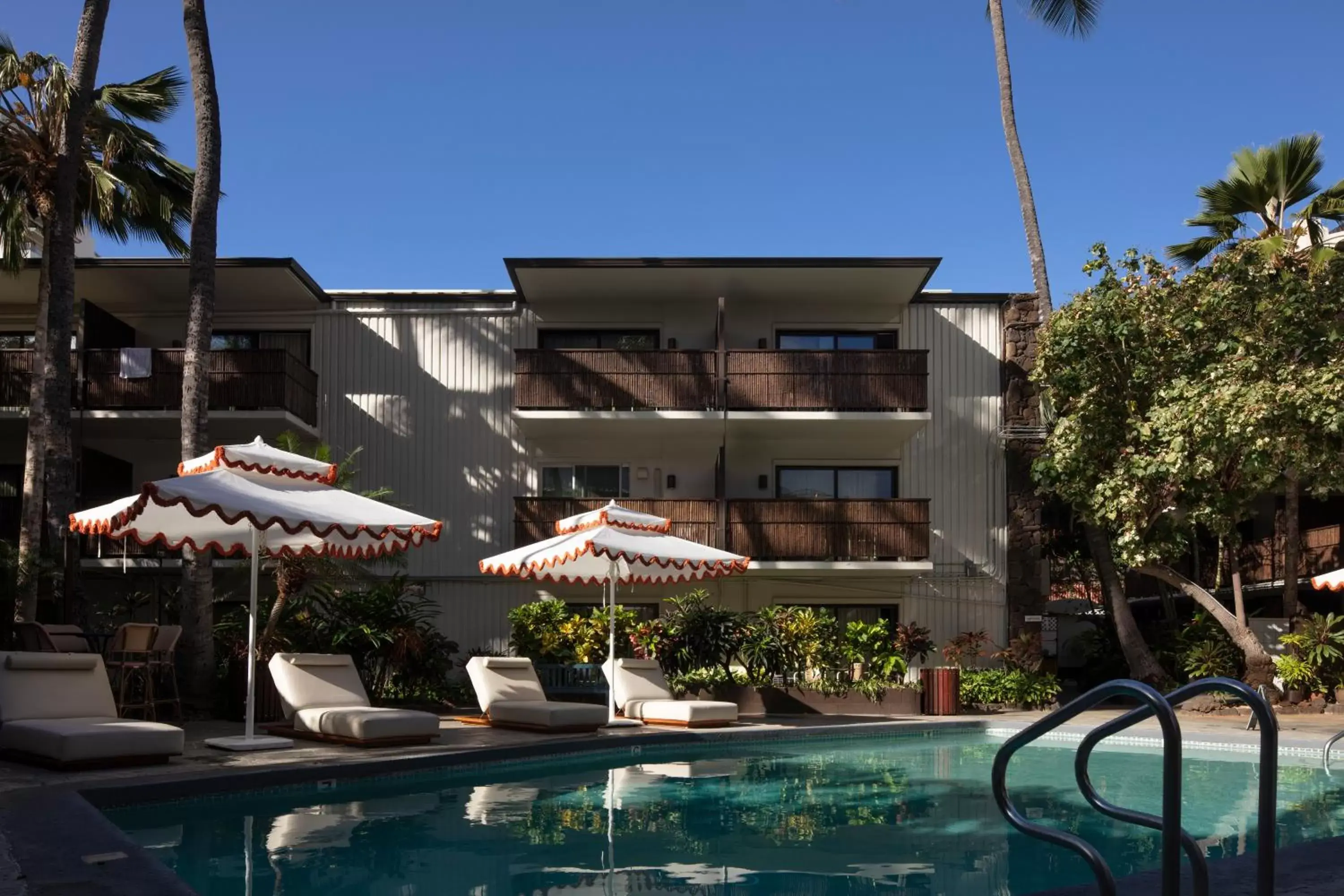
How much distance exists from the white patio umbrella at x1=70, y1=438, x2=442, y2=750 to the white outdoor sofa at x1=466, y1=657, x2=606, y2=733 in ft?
8.05

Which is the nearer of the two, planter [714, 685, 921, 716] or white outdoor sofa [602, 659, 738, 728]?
white outdoor sofa [602, 659, 738, 728]

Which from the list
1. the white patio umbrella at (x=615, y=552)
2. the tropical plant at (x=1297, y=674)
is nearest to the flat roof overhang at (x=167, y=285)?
the white patio umbrella at (x=615, y=552)

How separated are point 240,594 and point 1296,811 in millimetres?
16919

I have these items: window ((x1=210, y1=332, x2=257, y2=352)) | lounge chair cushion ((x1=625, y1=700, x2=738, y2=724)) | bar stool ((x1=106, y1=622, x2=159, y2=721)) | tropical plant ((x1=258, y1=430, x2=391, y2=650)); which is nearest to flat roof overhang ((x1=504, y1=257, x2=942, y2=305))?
tropical plant ((x1=258, y1=430, x2=391, y2=650))

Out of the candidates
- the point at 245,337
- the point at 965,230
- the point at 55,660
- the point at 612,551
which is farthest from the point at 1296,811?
the point at 245,337

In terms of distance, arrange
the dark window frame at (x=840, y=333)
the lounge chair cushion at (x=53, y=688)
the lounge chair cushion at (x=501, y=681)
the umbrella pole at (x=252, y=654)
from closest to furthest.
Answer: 1. the lounge chair cushion at (x=53, y=688)
2. the umbrella pole at (x=252, y=654)
3. the lounge chair cushion at (x=501, y=681)
4. the dark window frame at (x=840, y=333)

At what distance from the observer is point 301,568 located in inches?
628

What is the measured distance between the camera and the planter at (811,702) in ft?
60.0

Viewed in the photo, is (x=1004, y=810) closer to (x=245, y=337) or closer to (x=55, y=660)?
(x=55, y=660)

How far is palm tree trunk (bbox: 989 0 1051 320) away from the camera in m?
21.9

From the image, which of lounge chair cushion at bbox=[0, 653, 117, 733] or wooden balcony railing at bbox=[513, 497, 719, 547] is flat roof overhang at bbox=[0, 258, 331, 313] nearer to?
wooden balcony railing at bbox=[513, 497, 719, 547]

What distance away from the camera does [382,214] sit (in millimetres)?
25609

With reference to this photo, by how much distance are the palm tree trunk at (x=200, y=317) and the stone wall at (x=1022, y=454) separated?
13547mm

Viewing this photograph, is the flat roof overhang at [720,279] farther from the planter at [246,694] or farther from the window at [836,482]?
the planter at [246,694]
